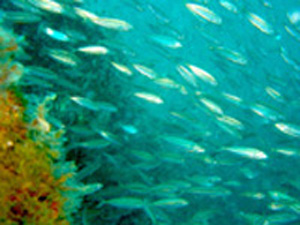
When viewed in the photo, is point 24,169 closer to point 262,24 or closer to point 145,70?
point 145,70

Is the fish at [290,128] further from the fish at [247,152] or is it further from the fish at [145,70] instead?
the fish at [145,70]

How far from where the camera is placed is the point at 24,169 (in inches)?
73.6

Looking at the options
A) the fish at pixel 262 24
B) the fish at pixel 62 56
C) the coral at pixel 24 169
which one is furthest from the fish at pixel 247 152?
the coral at pixel 24 169

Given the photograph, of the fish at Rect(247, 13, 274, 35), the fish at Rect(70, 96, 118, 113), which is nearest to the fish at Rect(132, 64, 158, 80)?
the fish at Rect(70, 96, 118, 113)

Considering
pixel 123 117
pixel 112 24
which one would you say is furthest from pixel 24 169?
pixel 123 117

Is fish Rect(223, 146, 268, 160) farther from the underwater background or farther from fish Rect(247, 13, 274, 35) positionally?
fish Rect(247, 13, 274, 35)

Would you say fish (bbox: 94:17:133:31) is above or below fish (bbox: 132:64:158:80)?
above

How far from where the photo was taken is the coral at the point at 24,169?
6.04 ft

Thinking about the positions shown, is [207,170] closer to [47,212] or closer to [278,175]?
[278,175]

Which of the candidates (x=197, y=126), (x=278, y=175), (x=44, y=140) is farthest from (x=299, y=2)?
(x=44, y=140)

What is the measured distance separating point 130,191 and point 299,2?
37.8 m

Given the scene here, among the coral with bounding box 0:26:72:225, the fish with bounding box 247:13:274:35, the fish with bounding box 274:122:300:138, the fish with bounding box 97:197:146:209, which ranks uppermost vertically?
the fish with bounding box 247:13:274:35

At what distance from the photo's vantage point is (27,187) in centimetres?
186

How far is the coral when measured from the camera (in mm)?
1840
